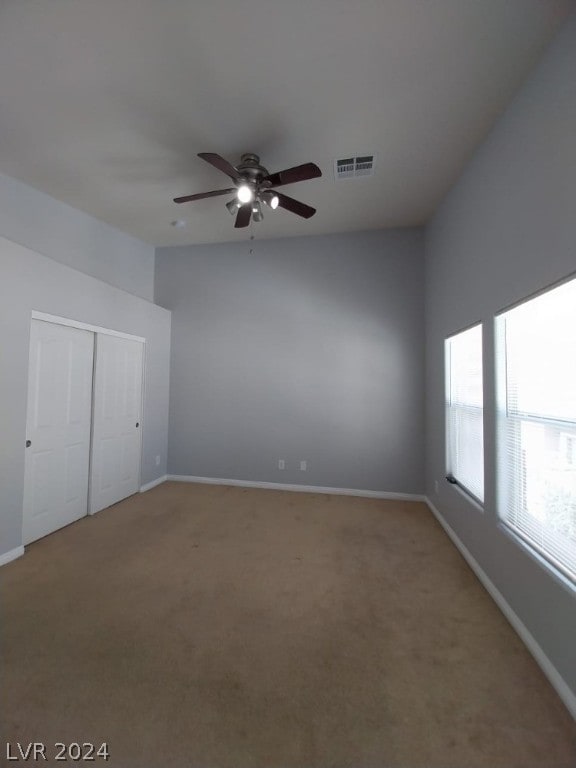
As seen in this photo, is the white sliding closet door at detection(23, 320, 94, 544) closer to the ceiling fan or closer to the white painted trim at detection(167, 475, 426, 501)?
the white painted trim at detection(167, 475, 426, 501)

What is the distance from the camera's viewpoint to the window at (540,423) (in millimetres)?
1523

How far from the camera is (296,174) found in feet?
7.25

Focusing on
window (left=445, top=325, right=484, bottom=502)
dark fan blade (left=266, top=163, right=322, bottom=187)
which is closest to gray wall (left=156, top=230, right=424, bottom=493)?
window (left=445, top=325, right=484, bottom=502)

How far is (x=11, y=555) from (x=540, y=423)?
3.85 meters

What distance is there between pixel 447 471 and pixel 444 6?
327 cm

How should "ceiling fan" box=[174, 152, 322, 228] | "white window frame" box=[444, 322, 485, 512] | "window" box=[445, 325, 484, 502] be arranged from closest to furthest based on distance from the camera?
"ceiling fan" box=[174, 152, 322, 228]
"window" box=[445, 325, 484, 502]
"white window frame" box=[444, 322, 485, 512]

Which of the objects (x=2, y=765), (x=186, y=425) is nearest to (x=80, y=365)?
(x=186, y=425)

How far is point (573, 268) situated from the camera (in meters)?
1.43

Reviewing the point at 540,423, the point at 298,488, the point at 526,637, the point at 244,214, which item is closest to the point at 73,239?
the point at 244,214

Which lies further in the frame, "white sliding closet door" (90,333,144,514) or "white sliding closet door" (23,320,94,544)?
"white sliding closet door" (90,333,144,514)

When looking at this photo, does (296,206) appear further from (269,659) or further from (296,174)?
(269,659)

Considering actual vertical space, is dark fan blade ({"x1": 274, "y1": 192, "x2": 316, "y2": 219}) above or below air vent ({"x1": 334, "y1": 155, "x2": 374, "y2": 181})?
below

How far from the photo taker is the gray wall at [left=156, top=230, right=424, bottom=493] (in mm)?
3951

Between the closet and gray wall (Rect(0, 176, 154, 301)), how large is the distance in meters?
0.91
